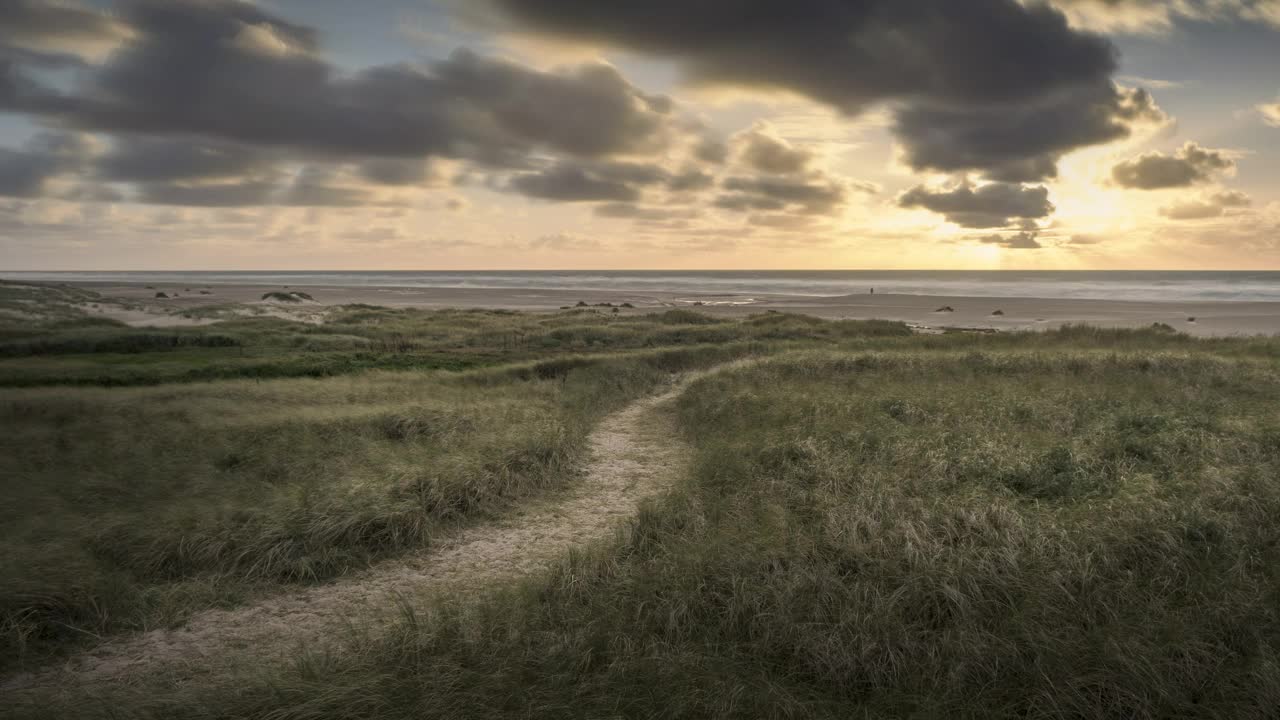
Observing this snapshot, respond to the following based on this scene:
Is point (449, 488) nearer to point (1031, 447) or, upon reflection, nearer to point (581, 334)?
point (1031, 447)

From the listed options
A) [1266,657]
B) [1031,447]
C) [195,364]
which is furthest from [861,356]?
[195,364]

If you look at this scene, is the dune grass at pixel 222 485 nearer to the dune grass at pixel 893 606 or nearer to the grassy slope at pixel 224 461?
the grassy slope at pixel 224 461

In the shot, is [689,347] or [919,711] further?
[689,347]

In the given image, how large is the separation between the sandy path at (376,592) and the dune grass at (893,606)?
848mm

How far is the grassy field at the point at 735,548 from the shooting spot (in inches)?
235

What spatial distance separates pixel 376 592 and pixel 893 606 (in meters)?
6.79

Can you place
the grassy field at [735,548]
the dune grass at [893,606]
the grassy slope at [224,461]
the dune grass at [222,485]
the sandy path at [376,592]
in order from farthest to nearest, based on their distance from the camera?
the grassy slope at [224,461] < the dune grass at [222,485] < the sandy path at [376,592] < the grassy field at [735,548] < the dune grass at [893,606]

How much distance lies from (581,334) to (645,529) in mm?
30052

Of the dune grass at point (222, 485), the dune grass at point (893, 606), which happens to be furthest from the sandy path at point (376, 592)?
the dune grass at point (893, 606)

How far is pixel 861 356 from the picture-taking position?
26.5 meters

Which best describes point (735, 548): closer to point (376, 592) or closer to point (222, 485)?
point (376, 592)

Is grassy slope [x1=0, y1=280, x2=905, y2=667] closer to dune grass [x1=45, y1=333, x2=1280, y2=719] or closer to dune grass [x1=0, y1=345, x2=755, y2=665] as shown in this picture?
dune grass [x1=0, y1=345, x2=755, y2=665]

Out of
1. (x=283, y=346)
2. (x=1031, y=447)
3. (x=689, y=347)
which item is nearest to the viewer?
(x=1031, y=447)

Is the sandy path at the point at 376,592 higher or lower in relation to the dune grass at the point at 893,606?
lower
